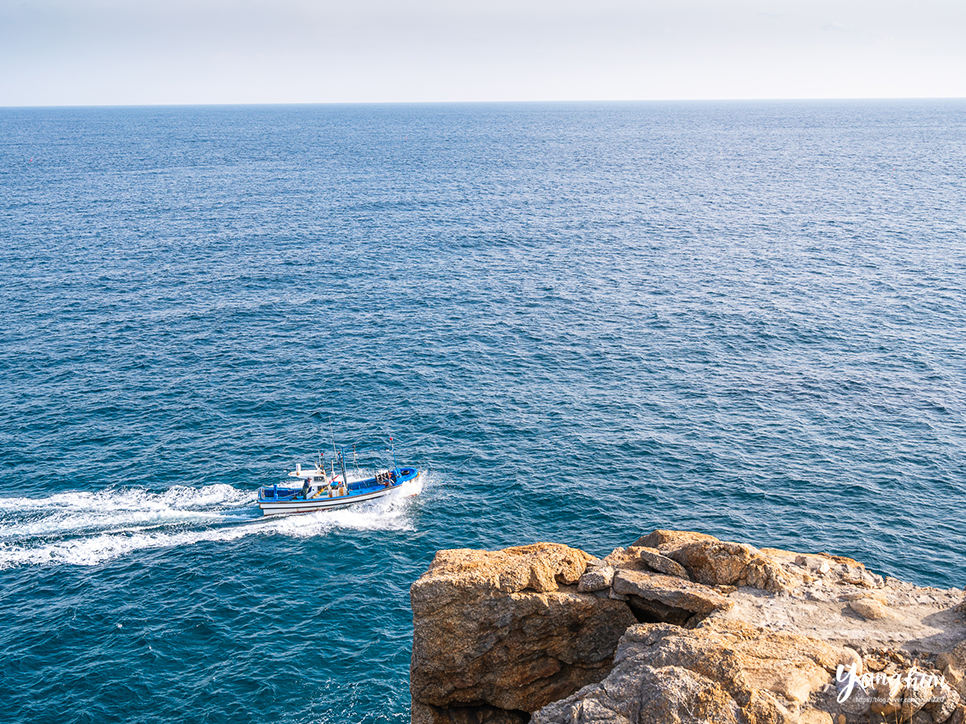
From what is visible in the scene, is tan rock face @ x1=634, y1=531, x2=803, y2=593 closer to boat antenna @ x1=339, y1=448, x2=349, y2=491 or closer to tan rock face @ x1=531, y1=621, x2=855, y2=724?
tan rock face @ x1=531, y1=621, x2=855, y2=724

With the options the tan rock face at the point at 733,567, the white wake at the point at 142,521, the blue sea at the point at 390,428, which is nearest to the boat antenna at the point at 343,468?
the blue sea at the point at 390,428

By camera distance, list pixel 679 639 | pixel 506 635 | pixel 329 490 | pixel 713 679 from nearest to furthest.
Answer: pixel 713 679
pixel 679 639
pixel 506 635
pixel 329 490

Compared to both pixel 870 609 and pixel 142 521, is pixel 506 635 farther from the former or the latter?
pixel 142 521

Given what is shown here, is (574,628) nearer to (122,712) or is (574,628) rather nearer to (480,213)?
(122,712)

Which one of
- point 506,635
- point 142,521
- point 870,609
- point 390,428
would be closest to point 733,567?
point 870,609

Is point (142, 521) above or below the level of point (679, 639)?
below

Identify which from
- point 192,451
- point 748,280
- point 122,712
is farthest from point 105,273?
point 748,280

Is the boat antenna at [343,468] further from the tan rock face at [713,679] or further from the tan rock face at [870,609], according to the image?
the tan rock face at [870,609]

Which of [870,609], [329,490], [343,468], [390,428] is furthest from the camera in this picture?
[390,428]
